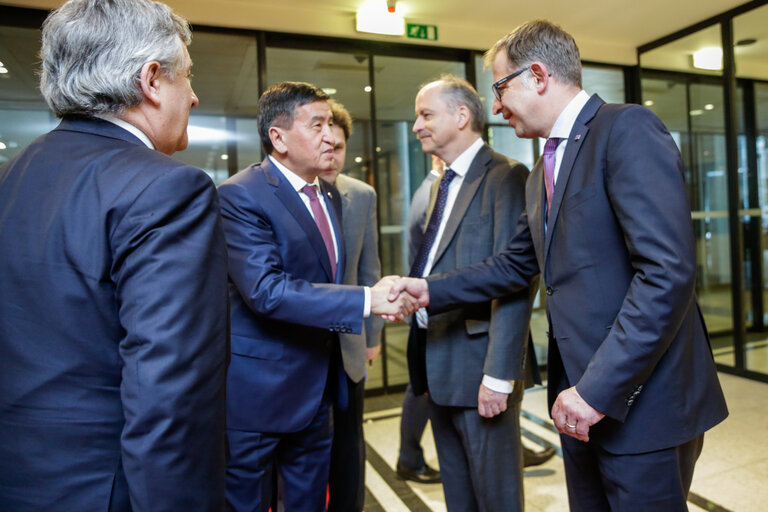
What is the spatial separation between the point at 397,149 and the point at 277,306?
316 cm

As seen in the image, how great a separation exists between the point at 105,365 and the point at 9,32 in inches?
144

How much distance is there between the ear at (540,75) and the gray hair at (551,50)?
0.01m

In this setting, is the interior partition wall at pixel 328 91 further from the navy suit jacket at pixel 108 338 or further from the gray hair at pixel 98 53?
the navy suit jacket at pixel 108 338

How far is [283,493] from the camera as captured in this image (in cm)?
184

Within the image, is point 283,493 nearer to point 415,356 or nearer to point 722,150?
point 415,356

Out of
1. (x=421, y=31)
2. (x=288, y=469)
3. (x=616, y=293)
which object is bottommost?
(x=288, y=469)

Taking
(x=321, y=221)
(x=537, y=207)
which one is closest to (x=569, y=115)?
(x=537, y=207)

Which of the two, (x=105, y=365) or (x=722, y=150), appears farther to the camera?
(x=722, y=150)

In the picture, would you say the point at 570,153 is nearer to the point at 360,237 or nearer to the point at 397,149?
the point at 360,237

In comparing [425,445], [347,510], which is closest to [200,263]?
[347,510]

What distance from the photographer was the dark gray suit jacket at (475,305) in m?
1.76

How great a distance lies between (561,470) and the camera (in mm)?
2775

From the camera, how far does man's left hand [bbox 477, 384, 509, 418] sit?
1.67 metres


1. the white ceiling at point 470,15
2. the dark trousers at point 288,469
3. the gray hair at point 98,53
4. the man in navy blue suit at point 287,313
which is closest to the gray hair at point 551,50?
the man in navy blue suit at point 287,313
